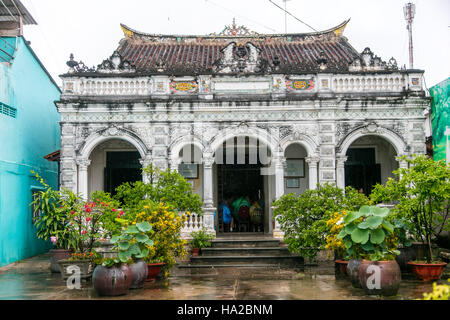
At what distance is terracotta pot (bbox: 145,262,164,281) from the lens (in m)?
9.18

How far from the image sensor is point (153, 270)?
30.3ft

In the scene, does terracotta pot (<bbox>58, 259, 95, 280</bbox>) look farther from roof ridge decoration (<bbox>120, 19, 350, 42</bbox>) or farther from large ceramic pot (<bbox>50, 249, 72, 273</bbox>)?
roof ridge decoration (<bbox>120, 19, 350, 42</bbox>)

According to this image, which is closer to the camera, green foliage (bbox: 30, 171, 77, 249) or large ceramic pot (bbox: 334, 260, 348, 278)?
large ceramic pot (bbox: 334, 260, 348, 278)

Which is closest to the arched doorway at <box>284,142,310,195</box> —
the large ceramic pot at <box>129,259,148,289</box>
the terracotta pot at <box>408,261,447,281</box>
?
the terracotta pot at <box>408,261,447,281</box>

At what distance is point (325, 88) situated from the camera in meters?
12.8

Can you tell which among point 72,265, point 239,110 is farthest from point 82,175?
point 239,110

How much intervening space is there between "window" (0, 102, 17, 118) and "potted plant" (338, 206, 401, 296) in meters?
9.01

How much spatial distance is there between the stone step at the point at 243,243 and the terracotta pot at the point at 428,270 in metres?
3.82

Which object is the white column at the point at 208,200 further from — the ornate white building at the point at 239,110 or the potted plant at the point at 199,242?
the potted plant at the point at 199,242

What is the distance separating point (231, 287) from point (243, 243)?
3385 mm

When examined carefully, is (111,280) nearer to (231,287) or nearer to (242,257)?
(231,287)

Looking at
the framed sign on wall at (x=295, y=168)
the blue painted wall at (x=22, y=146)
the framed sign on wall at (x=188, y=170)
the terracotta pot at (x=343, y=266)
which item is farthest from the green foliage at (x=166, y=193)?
the framed sign on wall at (x=295, y=168)

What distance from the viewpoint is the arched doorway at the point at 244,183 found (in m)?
14.3
